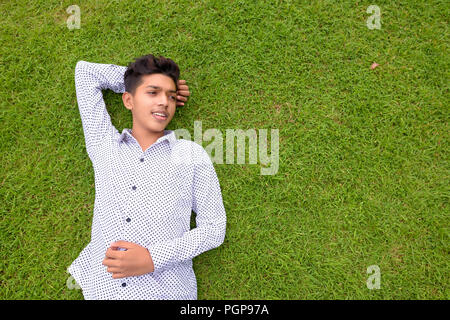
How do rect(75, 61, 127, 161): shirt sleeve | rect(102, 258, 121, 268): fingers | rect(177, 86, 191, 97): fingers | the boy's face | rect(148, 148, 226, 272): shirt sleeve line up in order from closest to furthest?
rect(102, 258, 121, 268): fingers, rect(148, 148, 226, 272): shirt sleeve, the boy's face, rect(75, 61, 127, 161): shirt sleeve, rect(177, 86, 191, 97): fingers

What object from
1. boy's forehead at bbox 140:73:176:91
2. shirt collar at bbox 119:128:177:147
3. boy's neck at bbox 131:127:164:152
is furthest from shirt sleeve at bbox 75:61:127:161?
boy's forehead at bbox 140:73:176:91

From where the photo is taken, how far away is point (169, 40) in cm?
271

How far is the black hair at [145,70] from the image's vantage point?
225 centimetres

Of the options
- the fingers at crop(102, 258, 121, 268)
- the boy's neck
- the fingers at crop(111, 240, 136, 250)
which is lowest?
the fingers at crop(102, 258, 121, 268)

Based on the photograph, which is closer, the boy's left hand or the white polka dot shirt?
the boy's left hand

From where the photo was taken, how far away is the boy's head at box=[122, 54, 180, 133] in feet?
7.22

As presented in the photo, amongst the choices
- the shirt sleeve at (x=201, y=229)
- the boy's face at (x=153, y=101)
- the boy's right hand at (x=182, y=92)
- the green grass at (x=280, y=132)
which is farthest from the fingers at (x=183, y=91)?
the shirt sleeve at (x=201, y=229)

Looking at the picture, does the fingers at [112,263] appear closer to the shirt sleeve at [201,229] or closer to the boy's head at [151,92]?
the shirt sleeve at [201,229]

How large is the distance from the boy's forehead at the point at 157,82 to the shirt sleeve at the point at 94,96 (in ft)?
1.15

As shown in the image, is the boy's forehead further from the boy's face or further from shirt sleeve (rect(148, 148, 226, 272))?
shirt sleeve (rect(148, 148, 226, 272))

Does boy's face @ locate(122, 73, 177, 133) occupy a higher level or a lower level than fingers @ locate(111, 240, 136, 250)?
higher

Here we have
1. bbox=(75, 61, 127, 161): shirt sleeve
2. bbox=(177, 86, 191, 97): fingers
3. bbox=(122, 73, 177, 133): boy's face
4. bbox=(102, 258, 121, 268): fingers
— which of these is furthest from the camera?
bbox=(177, 86, 191, 97): fingers

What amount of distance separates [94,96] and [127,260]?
4.30 ft

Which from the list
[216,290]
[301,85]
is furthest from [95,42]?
[216,290]
